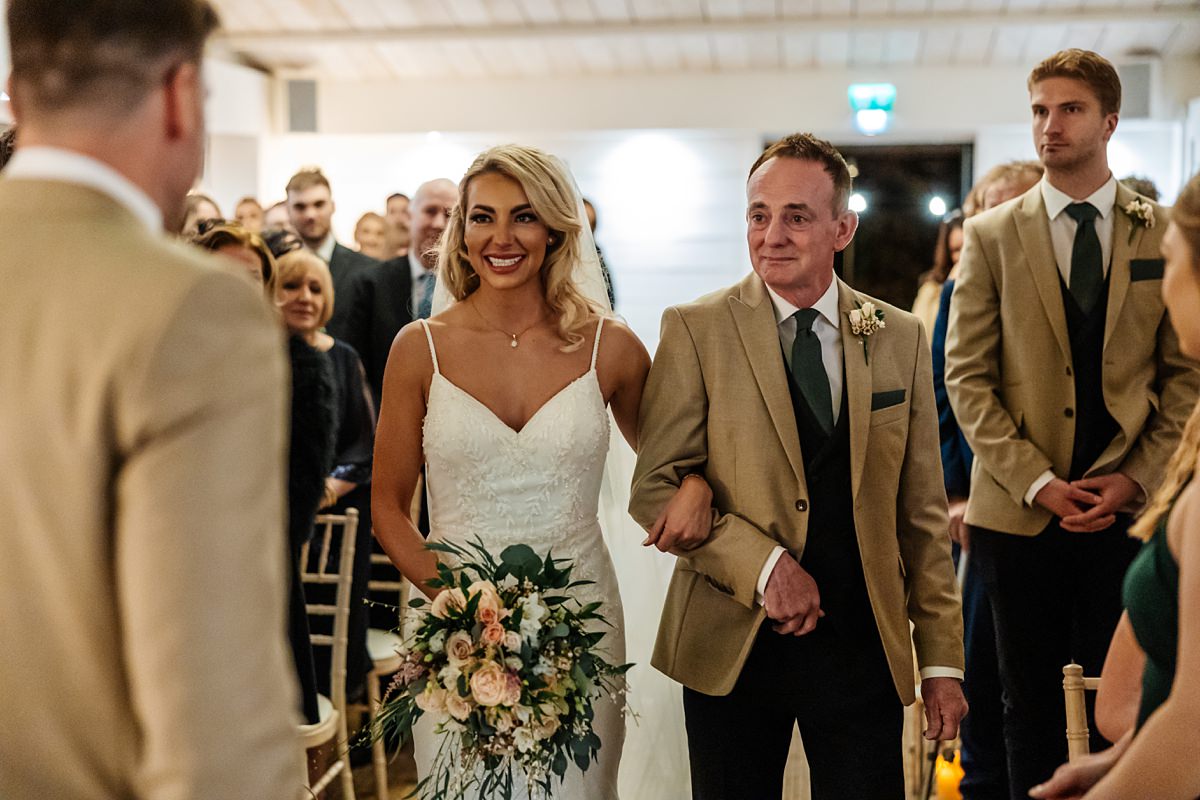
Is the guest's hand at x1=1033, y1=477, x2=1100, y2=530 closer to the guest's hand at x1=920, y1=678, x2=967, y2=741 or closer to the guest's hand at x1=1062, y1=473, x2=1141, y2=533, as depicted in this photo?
the guest's hand at x1=1062, y1=473, x2=1141, y2=533

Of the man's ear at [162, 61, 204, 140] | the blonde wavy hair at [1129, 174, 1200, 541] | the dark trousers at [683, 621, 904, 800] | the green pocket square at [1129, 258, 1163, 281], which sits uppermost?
the man's ear at [162, 61, 204, 140]

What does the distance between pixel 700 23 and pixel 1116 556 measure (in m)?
7.59

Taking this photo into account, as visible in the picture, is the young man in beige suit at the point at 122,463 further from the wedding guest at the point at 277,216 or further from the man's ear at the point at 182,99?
the wedding guest at the point at 277,216

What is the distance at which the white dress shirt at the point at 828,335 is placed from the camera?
248 centimetres

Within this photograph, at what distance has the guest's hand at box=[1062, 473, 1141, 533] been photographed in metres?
3.02

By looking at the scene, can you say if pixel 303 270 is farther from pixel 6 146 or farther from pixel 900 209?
pixel 900 209

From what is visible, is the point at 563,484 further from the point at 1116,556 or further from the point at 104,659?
the point at 104,659

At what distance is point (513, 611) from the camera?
2.21 metres

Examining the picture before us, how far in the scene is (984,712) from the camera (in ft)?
12.1

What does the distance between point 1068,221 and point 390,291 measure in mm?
2895

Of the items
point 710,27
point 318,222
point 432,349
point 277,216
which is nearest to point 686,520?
point 432,349

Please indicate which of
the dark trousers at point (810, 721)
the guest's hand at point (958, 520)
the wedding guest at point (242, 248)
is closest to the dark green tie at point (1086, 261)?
the guest's hand at point (958, 520)

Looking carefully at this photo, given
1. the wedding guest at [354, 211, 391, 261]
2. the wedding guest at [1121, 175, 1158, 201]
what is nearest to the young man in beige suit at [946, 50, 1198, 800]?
the wedding guest at [1121, 175, 1158, 201]

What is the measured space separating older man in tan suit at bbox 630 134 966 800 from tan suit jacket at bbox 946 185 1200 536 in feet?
2.40
